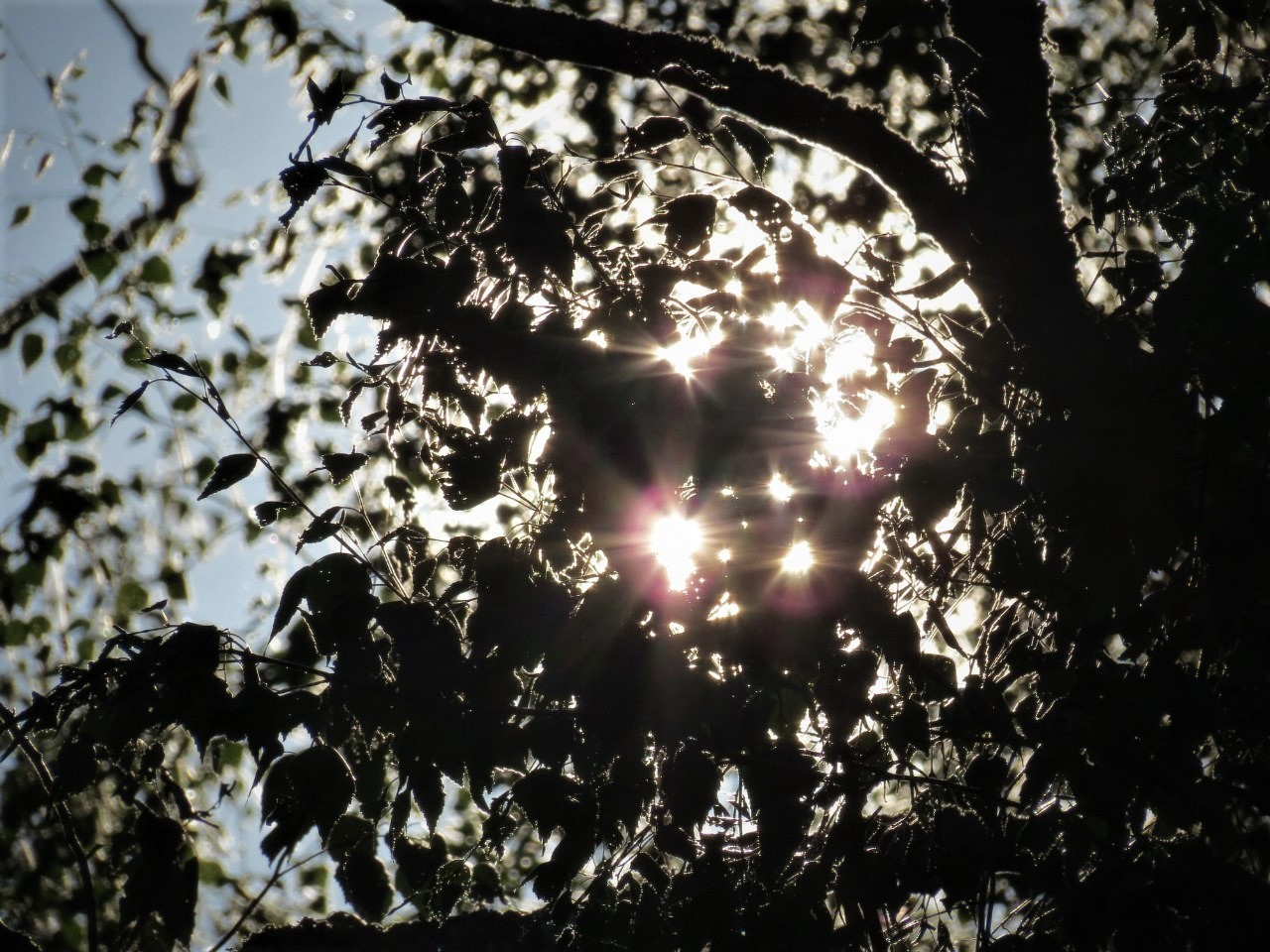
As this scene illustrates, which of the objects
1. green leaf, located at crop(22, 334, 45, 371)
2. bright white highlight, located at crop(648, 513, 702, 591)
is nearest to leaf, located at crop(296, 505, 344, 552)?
bright white highlight, located at crop(648, 513, 702, 591)

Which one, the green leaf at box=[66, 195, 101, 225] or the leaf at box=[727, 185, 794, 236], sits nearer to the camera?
the leaf at box=[727, 185, 794, 236]

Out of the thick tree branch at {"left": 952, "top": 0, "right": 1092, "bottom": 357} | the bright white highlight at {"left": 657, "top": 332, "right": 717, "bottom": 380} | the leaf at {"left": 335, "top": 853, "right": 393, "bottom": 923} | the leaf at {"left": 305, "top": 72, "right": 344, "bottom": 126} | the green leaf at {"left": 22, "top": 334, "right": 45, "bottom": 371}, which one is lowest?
the leaf at {"left": 335, "top": 853, "right": 393, "bottom": 923}

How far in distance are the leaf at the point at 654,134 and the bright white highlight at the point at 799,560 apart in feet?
1.58

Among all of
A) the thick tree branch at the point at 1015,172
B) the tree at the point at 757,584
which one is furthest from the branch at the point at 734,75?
the tree at the point at 757,584

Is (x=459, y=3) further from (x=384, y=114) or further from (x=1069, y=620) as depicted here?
(x=1069, y=620)

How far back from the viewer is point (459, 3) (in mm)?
1654

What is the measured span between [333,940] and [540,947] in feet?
1.21

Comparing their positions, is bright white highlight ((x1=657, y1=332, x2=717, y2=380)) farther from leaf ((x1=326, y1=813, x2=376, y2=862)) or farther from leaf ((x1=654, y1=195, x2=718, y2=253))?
leaf ((x1=326, y1=813, x2=376, y2=862))

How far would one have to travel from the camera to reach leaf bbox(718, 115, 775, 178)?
118 cm

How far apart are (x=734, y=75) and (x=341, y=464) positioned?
95 centimetres

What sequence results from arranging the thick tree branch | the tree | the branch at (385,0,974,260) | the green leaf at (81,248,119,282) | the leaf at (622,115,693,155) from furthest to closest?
1. the green leaf at (81,248,119,282)
2. the branch at (385,0,974,260)
3. the thick tree branch
4. the leaf at (622,115,693,155)
5. the tree

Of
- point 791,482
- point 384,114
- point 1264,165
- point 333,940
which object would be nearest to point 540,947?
point 333,940

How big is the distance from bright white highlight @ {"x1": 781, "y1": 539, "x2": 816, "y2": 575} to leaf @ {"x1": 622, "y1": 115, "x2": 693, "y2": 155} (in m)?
0.48

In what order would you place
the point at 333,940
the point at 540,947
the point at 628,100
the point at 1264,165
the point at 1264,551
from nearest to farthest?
1. the point at 1264,551
2. the point at 1264,165
3. the point at 540,947
4. the point at 333,940
5. the point at 628,100
